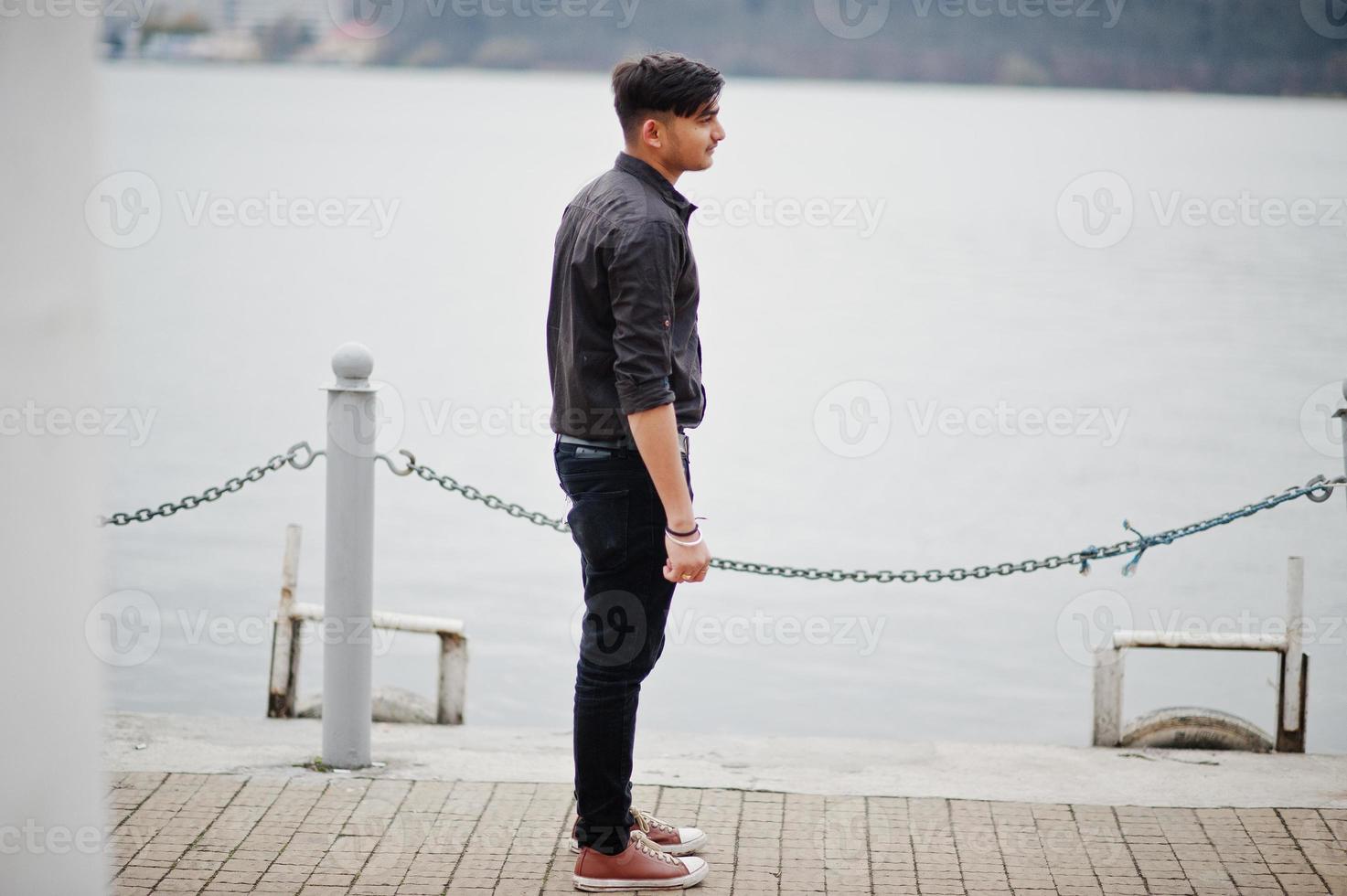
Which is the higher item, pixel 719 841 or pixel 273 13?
pixel 273 13

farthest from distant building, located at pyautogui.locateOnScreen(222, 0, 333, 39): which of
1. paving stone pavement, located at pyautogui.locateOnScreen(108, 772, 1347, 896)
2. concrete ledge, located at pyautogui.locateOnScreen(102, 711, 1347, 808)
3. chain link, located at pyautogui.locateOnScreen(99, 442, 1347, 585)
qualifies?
paving stone pavement, located at pyautogui.locateOnScreen(108, 772, 1347, 896)

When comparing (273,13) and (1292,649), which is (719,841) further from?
(273,13)

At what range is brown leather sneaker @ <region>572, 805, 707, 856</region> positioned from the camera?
3.99 m

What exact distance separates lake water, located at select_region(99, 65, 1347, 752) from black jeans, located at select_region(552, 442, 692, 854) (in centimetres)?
137

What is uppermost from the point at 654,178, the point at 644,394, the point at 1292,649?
the point at 654,178

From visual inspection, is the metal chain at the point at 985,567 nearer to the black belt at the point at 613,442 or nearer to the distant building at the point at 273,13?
the black belt at the point at 613,442

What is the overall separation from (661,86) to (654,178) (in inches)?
8.3

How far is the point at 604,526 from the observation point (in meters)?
3.60

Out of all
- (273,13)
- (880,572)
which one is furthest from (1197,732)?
(273,13)

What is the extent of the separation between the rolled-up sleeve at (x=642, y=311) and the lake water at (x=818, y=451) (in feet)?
3.69

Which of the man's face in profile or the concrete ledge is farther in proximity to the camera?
the concrete ledge

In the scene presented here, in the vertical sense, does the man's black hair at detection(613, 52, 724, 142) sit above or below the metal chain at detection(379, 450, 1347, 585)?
above

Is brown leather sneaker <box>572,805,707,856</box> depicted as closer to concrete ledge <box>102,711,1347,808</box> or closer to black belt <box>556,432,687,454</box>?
concrete ledge <box>102,711,1347,808</box>

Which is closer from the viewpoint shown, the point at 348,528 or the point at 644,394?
the point at 644,394
